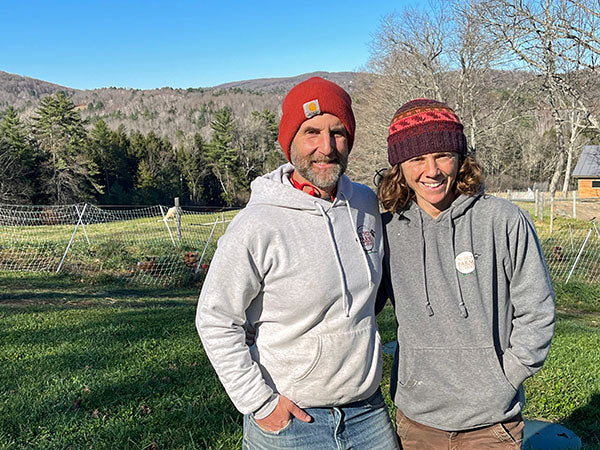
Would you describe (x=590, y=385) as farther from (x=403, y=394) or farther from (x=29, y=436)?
(x=29, y=436)

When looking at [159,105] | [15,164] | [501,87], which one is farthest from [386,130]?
[159,105]

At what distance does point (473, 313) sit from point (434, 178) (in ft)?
1.71

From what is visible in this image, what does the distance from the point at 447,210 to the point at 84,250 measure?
1236cm

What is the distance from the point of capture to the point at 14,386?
382 centimetres

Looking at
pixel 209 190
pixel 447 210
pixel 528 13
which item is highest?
pixel 528 13

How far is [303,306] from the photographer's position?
5.63 feet

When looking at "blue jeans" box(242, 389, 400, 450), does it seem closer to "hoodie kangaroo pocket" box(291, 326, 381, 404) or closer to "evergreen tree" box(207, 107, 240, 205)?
"hoodie kangaroo pocket" box(291, 326, 381, 404)

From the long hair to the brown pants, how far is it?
0.86 m

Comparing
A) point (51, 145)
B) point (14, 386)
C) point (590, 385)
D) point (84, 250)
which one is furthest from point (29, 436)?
point (51, 145)

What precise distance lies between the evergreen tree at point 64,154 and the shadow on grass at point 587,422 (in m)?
38.2

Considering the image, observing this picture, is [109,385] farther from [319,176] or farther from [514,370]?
[514,370]

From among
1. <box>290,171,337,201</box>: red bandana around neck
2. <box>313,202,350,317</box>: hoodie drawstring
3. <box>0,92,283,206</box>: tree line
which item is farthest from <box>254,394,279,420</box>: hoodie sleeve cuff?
<box>0,92,283,206</box>: tree line

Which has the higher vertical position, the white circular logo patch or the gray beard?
the gray beard

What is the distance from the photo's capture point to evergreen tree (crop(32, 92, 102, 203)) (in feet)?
122
